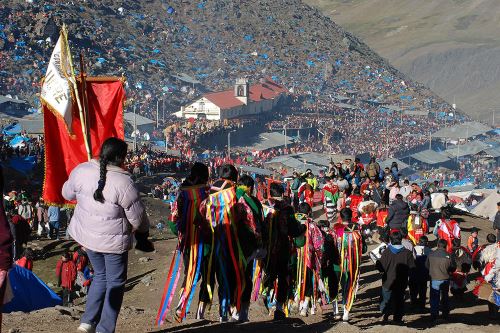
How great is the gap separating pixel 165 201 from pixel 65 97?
20.1 m

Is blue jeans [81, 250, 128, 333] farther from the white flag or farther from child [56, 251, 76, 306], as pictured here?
child [56, 251, 76, 306]

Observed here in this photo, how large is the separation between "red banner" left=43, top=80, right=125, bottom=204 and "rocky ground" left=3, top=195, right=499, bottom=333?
143 centimetres

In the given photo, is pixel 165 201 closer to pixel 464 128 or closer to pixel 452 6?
pixel 464 128

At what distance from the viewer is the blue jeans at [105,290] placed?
6598mm

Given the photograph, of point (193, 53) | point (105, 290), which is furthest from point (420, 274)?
point (193, 53)

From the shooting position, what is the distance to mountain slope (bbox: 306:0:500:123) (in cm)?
12281

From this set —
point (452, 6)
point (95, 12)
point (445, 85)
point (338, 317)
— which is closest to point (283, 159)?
point (95, 12)

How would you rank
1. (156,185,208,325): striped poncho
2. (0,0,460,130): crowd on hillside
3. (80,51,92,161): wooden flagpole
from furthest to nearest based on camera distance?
(0,0,460,130): crowd on hillside → (80,51,92,161): wooden flagpole → (156,185,208,325): striped poncho

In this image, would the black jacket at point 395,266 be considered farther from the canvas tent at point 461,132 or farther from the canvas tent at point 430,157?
the canvas tent at point 461,132

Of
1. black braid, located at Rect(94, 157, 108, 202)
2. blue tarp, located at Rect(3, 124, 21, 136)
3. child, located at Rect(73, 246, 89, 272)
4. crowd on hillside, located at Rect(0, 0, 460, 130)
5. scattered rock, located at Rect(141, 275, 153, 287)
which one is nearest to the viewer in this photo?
black braid, located at Rect(94, 157, 108, 202)

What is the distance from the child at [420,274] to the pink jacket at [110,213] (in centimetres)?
643

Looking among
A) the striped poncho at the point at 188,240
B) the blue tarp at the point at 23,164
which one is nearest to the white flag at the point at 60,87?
the striped poncho at the point at 188,240

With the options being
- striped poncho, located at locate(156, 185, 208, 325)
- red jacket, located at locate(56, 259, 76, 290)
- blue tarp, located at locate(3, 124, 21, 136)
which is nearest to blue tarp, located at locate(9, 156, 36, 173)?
blue tarp, located at locate(3, 124, 21, 136)

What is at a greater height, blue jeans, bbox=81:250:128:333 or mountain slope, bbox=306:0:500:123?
mountain slope, bbox=306:0:500:123
